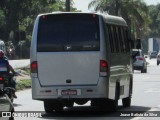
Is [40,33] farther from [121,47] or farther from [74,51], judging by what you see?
[121,47]

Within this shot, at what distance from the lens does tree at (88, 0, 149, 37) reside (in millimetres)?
85812

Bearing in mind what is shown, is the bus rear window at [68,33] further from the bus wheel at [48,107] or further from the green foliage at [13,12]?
the green foliage at [13,12]

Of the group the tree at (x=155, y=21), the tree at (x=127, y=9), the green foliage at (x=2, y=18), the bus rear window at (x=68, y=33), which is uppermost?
the bus rear window at (x=68, y=33)

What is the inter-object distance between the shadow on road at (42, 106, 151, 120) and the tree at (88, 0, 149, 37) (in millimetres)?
63194

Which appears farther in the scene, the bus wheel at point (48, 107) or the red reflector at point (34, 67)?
the bus wheel at point (48, 107)

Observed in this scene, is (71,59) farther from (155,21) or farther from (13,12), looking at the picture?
(155,21)

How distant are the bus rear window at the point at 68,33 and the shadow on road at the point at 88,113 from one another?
1.70 metres

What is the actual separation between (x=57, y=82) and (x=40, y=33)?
1.32 metres

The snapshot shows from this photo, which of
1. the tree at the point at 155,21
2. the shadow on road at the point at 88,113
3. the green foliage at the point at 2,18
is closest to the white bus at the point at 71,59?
the shadow on road at the point at 88,113

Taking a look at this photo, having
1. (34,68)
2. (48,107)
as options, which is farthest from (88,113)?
(34,68)

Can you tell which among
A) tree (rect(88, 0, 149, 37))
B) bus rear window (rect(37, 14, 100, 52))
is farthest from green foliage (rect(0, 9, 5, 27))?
bus rear window (rect(37, 14, 100, 52))

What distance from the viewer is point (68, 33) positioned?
19.0m

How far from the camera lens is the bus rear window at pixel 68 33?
61.9ft

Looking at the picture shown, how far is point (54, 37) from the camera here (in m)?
19.0
